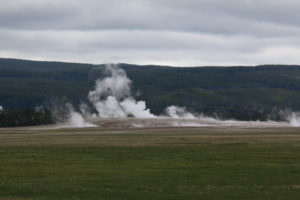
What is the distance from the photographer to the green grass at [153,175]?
34.0 m

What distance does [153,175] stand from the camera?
42.0 m

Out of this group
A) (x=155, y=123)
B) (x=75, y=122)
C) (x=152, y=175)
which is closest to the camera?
(x=152, y=175)

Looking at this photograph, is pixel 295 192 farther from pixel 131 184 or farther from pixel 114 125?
pixel 114 125

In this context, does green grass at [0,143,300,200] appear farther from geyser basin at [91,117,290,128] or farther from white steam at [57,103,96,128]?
white steam at [57,103,96,128]

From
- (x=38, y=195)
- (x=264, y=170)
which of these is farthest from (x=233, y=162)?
(x=38, y=195)

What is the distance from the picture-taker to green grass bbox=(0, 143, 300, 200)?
112ft

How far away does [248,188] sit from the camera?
35.5m

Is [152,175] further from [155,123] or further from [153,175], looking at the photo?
[155,123]

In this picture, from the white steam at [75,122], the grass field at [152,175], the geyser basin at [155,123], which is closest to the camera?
the grass field at [152,175]

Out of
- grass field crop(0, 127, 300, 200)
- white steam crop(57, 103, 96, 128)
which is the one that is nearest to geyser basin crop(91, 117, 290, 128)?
white steam crop(57, 103, 96, 128)

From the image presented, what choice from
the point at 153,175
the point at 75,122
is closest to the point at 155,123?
the point at 75,122

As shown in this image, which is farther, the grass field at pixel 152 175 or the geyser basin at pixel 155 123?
the geyser basin at pixel 155 123

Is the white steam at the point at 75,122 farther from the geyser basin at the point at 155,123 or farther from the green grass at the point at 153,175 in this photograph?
the green grass at the point at 153,175

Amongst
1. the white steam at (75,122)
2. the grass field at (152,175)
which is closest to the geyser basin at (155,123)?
the white steam at (75,122)
